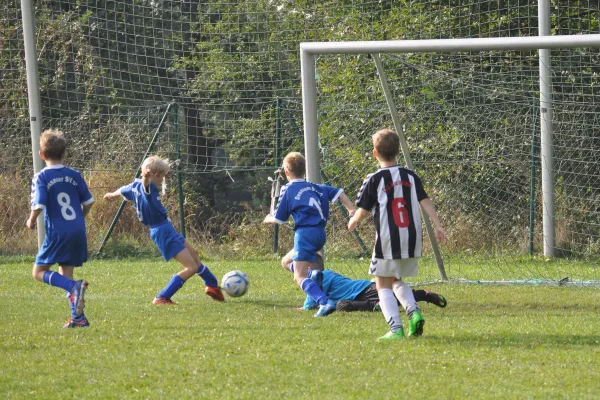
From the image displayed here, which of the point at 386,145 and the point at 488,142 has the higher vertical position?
the point at 386,145

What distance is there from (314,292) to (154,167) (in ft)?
5.95

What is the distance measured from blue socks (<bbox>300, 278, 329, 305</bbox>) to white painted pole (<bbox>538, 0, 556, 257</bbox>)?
14.0 ft

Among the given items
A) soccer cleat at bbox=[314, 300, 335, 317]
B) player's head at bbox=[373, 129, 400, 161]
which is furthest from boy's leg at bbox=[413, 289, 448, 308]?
player's head at bbox=[373, 129, 400, 161]

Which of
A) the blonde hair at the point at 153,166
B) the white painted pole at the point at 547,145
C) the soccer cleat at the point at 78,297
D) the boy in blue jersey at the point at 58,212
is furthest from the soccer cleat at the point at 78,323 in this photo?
the white painted pole at the point at 547,145

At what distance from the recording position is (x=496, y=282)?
32.1ft

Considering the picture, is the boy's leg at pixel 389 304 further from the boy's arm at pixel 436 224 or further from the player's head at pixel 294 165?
the player's head at pixel 294 165

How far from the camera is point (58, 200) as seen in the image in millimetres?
7238

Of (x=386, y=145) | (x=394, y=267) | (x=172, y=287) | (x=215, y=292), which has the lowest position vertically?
(x=215, y=292)

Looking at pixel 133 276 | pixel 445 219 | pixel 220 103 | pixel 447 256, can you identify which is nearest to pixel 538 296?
pixel 447 256

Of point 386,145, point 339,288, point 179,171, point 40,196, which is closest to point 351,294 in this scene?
point 339,288

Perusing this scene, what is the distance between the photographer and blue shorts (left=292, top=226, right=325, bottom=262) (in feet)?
26.2

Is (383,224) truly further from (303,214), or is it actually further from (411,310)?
(303,214)

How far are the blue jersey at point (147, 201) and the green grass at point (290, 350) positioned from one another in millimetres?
775

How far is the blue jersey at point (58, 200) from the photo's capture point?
7207 millimetres
